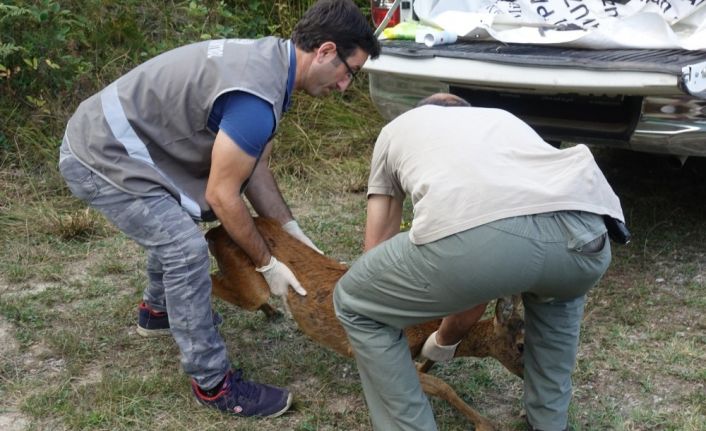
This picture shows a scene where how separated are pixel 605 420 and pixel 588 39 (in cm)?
204

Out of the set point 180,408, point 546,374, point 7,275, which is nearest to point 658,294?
point 546,374

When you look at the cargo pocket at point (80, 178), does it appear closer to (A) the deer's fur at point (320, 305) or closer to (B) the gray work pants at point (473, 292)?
(A) the deer's fur at point (320, 305)

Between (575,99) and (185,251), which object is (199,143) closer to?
(185,251)

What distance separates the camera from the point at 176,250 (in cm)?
337

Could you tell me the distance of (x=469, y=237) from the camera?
2709 millimetres

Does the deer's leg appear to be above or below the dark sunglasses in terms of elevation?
below

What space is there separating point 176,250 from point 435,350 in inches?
42.5

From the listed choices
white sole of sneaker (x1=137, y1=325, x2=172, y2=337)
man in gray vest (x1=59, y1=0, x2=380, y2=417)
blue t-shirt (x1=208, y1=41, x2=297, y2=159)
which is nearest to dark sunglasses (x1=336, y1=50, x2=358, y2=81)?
man in gray vest (x1=59, y1=0, x2=380, y2=417)

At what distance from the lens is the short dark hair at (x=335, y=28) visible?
10.7 feet

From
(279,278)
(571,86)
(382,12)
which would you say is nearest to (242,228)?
(279,278)

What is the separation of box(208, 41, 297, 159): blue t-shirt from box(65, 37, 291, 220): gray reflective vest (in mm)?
46

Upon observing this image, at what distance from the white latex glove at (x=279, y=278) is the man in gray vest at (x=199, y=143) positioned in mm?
70

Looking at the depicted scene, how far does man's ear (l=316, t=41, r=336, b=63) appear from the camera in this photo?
328cm

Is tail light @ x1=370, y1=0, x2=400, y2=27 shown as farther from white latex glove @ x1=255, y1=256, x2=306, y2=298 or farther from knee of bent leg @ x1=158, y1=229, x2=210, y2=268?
knee of bent leg @ x1=158, y1=229, x2=210, y2=268
